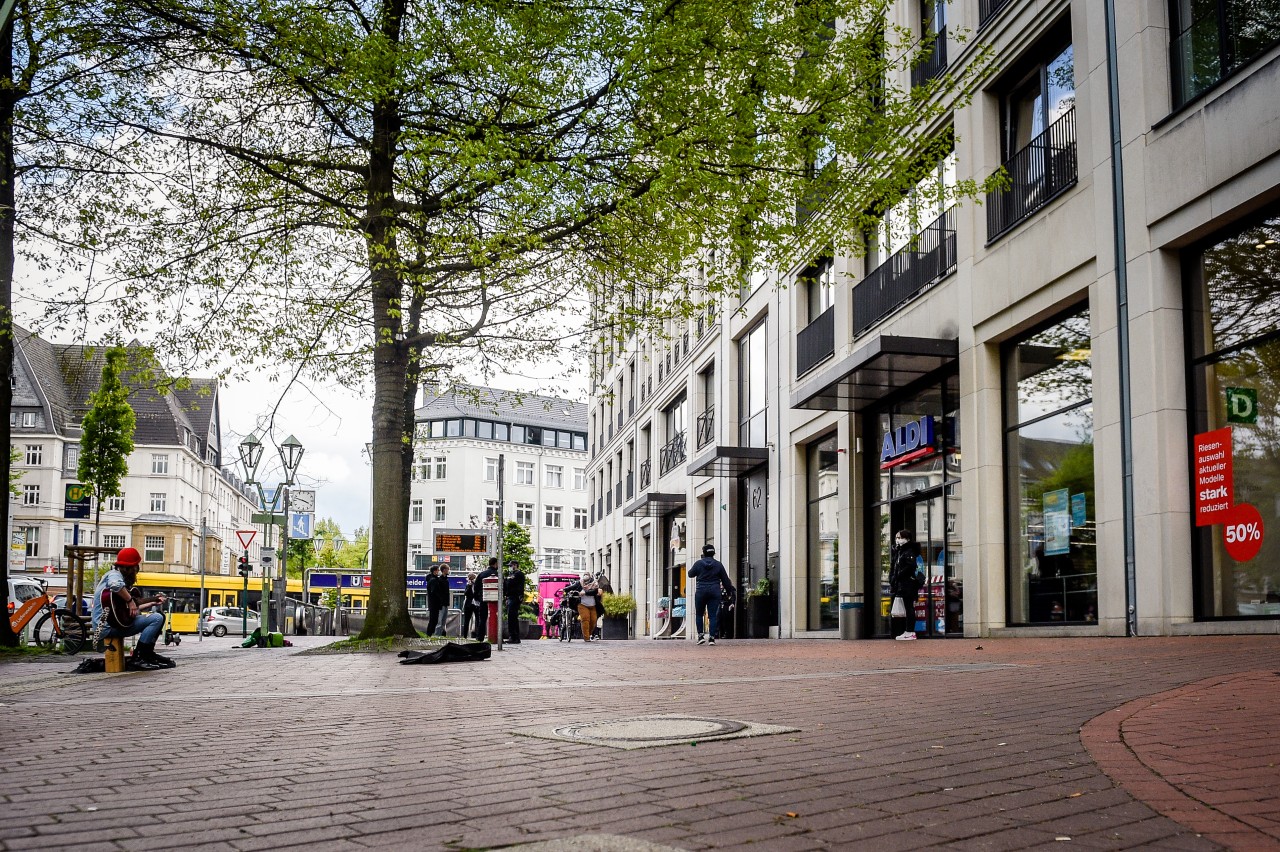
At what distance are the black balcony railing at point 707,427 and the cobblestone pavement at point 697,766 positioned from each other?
24.9m

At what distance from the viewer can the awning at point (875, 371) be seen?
18125 mm

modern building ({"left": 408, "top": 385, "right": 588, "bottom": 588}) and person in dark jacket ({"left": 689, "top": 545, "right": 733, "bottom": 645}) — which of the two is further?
modern building ({"left": 408, "top": 385, "right": 588, "bottom": 588})

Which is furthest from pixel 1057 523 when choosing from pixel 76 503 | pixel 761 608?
pixel 76 503

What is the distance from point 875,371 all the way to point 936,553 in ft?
10.3

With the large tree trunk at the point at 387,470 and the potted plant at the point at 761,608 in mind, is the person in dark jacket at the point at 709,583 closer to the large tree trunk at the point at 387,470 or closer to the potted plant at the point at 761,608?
the large tree trunk at the point at 387,470

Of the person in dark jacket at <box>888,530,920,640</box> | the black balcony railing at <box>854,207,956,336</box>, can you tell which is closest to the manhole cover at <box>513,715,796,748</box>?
the black balcony railing at <box>854,207,956,336</box>

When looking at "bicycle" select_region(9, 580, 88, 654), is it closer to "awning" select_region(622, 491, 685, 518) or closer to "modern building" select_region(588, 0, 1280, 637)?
"modern building" select_region(588, 0, 1280, 637)

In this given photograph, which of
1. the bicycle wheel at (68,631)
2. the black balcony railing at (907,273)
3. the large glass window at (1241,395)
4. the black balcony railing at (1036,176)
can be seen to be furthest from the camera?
the black balcony railing at (907,273)

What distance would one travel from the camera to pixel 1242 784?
14.1ft

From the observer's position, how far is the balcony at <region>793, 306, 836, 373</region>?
24.5 m

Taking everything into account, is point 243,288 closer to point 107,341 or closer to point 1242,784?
point 107,341

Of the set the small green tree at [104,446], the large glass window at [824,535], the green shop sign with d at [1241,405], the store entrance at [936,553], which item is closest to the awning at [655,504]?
the large glass window at [824,535]

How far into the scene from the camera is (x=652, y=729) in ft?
20.1

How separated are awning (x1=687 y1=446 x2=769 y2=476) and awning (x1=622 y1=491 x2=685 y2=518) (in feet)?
20.7
